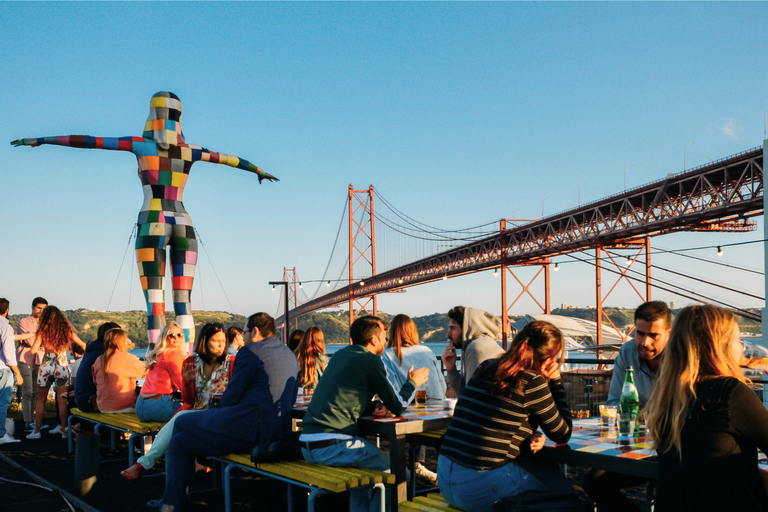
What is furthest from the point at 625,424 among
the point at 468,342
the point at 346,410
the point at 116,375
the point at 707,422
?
the point at 116,375

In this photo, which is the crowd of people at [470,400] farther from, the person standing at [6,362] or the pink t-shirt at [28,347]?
the pink t-shirt at [28,347]

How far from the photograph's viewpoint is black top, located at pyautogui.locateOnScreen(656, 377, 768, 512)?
1666 millimetres

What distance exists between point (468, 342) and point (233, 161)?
4.84 m

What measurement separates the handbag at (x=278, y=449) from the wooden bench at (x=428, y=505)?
781 mm

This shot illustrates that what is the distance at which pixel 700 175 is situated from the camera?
56.4ft

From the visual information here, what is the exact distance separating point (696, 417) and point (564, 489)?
2.34 ft

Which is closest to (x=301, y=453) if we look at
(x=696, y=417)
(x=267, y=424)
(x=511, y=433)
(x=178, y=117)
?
(x=267, y=424)

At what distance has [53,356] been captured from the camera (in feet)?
20.7

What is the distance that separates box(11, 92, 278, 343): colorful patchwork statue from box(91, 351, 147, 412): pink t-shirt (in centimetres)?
185

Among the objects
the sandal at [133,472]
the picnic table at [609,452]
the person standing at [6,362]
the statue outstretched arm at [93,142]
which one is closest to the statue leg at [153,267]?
the statue outstretched arm at [93,142]

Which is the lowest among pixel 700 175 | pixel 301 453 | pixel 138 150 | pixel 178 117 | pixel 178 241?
Result: pixel 301 453

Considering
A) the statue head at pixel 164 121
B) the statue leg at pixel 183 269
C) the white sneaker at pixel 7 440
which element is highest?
the statue head at pixel 164 121

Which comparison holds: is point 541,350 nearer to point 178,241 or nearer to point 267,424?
point 267,424

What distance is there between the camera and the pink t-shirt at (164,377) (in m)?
4.68
